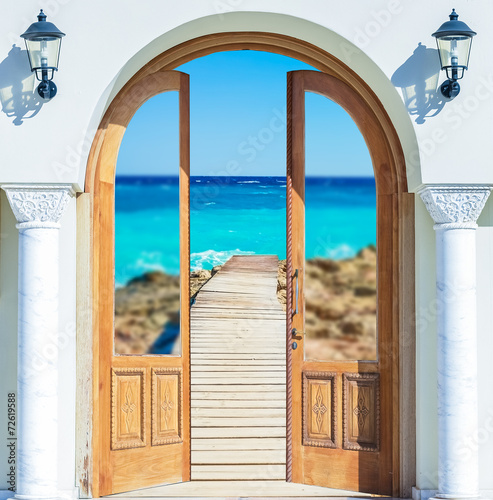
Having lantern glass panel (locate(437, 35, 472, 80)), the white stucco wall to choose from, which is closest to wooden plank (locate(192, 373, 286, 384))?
the white stucco wall

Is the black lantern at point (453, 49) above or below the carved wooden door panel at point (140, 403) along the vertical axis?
above

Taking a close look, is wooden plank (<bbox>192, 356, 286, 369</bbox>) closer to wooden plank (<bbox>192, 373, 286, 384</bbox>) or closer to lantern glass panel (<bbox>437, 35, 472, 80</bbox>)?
wooden plank (<bbox>192, 373, 286, 384</bbox>)

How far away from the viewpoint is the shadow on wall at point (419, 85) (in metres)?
4.25

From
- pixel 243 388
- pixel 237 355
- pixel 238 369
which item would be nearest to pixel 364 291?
pixel 243 388

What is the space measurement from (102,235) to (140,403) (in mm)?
1143

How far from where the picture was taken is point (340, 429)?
4.72 metres

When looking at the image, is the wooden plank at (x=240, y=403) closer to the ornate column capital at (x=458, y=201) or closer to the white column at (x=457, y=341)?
the white column at (x=457, y=341)

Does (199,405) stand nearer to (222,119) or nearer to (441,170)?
(441,170)

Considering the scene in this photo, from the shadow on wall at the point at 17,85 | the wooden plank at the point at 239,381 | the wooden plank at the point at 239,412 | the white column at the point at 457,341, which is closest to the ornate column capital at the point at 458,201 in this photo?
the white column at the point at 457,341

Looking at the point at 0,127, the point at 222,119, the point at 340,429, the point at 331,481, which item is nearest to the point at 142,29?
the point at 0,127

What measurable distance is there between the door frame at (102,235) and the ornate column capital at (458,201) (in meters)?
0.37

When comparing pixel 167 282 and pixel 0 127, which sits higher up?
pixel 0 127

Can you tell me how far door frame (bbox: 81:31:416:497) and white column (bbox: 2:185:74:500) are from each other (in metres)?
0.31

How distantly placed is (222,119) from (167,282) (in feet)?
25.4
